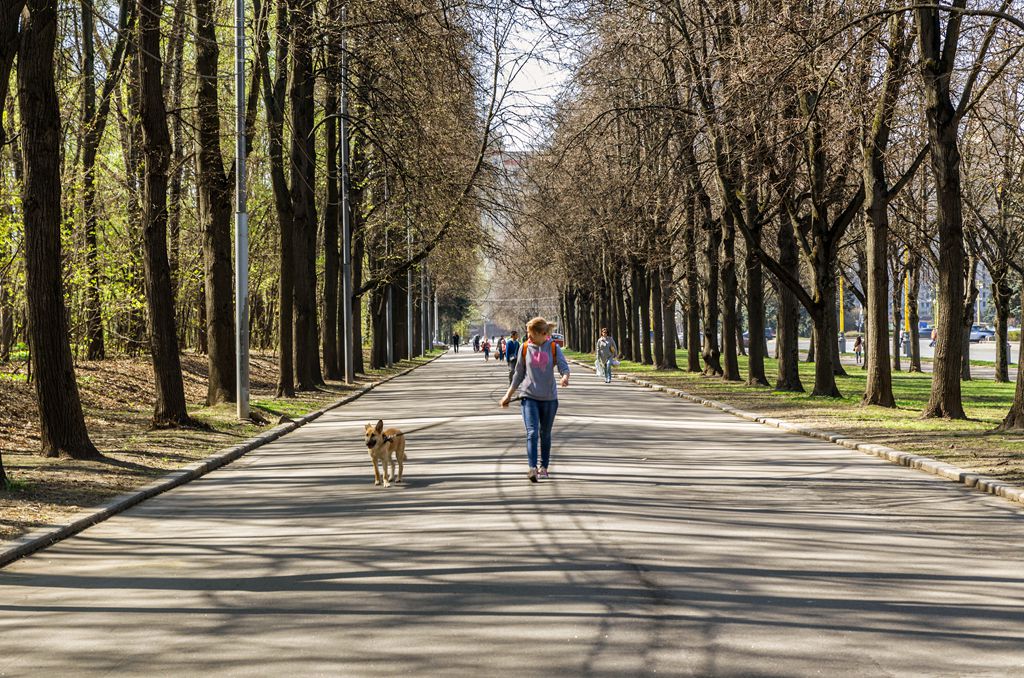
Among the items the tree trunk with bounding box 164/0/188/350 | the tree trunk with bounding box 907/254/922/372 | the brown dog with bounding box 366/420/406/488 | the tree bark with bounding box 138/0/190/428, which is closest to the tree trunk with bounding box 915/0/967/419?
the brown dog with bounding box 366/420/406/488

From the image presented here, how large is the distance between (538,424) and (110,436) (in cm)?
825

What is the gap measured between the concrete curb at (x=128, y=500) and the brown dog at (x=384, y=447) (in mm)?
2230

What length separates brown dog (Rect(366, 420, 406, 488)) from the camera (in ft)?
44.4

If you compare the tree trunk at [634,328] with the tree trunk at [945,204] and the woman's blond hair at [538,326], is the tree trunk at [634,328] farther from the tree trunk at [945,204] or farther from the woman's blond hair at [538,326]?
the woman's blond hair at [538,326]

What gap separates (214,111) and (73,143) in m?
16.9

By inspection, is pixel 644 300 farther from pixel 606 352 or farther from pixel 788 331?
pixel 788 331

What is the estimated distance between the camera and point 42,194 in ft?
49.5

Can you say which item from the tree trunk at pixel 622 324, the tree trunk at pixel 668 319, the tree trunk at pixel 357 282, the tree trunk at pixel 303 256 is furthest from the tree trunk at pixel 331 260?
the tree trunk at pixel 622 324

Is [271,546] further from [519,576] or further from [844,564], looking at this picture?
[844,564]

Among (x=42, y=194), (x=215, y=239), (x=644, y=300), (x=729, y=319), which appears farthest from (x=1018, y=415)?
(x=644, y=300)

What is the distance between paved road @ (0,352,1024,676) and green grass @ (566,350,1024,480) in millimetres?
1349

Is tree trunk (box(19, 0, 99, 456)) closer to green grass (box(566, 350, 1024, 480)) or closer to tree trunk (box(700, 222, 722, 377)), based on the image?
green grass (box(566, 350, 1024, 480))

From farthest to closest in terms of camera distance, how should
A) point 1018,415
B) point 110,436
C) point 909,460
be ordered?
point 110,436 → point 1018,415 → point 909,460

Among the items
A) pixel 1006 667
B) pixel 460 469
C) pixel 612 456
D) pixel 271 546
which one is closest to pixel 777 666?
pixel 1006 667
